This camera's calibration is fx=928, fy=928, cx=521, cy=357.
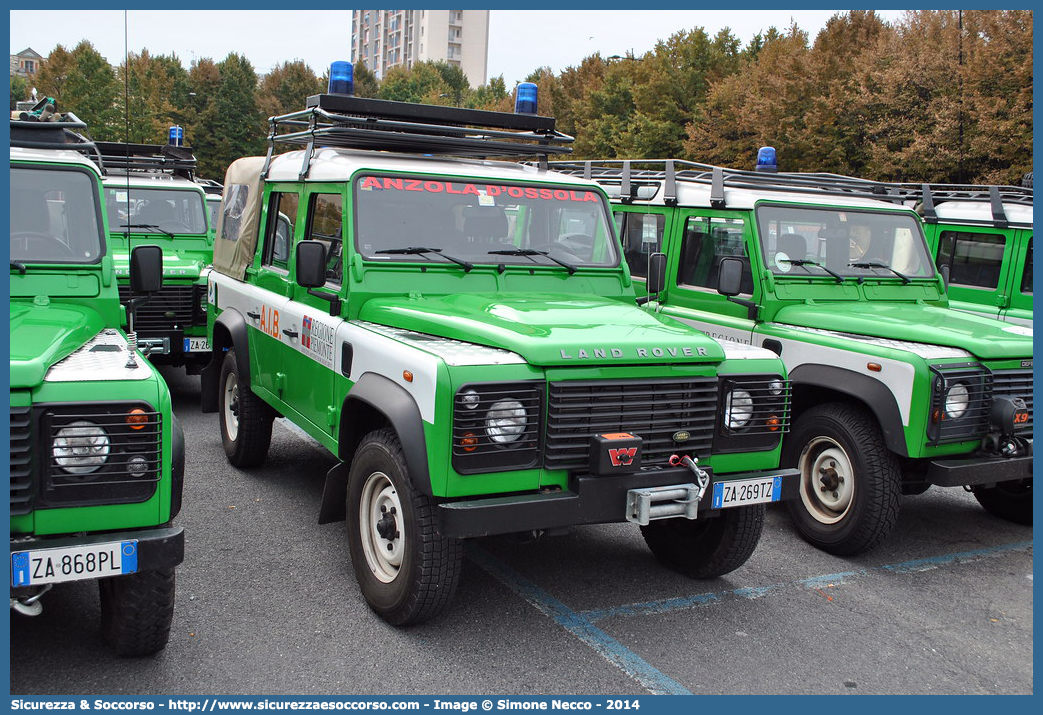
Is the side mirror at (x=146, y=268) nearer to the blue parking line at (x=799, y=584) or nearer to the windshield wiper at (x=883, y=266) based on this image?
the blue parking line at (x=799, y=584)

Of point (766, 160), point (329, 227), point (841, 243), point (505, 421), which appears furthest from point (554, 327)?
point (766, 160)

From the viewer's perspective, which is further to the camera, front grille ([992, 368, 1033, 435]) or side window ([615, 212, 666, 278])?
side window ([615, 212, 666, 278])

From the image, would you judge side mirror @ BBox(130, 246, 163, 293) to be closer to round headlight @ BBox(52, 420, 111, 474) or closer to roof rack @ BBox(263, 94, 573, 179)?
roof rack @ BBox(263, 94, 573, 179)

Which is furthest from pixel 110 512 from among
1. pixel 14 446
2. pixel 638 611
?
pixel 638 611

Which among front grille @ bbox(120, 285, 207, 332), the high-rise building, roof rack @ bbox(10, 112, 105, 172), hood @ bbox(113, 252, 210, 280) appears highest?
the high-rise building

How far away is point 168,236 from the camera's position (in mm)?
10508

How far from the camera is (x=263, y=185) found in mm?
6660

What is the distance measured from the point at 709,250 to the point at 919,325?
171cm

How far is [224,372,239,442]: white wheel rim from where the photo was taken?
22.9 feet

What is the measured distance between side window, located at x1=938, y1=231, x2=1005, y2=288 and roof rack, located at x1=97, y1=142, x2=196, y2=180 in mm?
8742

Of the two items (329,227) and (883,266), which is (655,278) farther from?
(329,227)

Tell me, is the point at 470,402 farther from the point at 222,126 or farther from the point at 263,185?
the point at 222,126

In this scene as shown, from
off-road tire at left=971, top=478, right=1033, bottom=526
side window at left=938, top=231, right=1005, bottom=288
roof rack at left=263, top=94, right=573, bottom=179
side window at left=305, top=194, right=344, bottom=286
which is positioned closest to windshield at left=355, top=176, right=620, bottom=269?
side window at left=305, top=194, right=344, bottom=286

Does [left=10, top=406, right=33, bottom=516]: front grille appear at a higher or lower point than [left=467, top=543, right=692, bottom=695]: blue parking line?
higher
